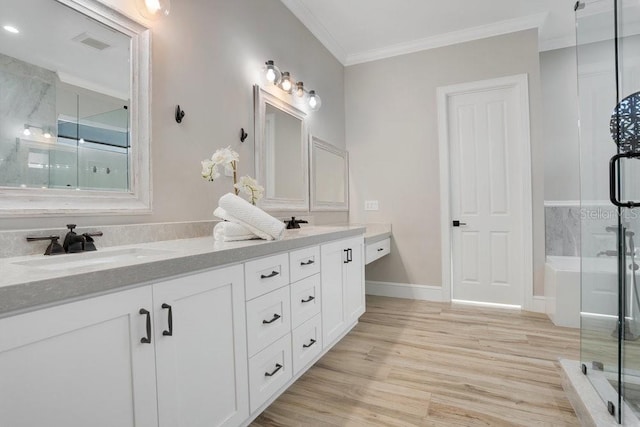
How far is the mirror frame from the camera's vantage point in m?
1.24

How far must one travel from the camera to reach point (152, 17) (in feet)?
5.21

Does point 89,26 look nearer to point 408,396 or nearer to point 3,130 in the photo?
point 3,130

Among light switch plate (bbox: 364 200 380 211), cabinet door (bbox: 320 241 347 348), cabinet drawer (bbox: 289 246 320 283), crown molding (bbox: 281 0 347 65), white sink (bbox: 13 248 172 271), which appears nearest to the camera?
white sink (bbox: 13 248 172 271)

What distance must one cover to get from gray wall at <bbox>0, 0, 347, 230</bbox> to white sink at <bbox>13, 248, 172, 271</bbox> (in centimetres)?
19

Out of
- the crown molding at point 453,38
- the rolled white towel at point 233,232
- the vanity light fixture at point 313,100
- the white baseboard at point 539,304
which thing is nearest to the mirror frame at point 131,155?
the rolled white towel at point 233,232

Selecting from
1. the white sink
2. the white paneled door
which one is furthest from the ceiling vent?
the white paneled door

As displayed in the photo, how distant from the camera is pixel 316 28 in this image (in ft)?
10.5

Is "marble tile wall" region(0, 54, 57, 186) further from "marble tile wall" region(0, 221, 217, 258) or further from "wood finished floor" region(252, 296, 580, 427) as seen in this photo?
"wood finished floor" region(252, 296, 580, 427)

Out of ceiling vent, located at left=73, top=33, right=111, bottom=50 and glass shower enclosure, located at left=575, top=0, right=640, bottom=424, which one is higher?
ceiling vent, located at left=73, top=33, right=111, bottom=50

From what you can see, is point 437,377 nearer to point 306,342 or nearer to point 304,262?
point 306,342

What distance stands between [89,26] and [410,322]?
2913 mm

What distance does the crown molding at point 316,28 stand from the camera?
2.83 meters

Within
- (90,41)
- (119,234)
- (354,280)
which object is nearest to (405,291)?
(354,280)

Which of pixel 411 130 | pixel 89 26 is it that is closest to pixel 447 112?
pixel 411 130
